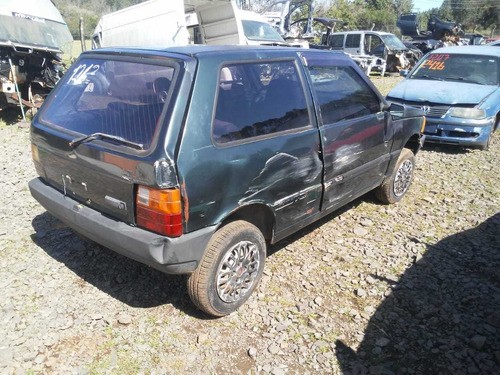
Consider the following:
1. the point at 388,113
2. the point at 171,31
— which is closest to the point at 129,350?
the point at 388,113

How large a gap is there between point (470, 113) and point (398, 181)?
8.48 ft

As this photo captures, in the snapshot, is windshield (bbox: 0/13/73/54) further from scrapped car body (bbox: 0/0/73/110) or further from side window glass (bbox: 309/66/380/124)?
side window glass (bbox: 309/66/380/124)

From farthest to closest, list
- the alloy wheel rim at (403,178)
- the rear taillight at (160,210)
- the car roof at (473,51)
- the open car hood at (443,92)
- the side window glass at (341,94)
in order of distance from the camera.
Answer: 1. the car roof at (473,51)
2. the open car hood at (443,92)
3. the alloy wheel rim at (403,178)
4. the side window glass at (341,94)
5. the rear taillight at (160,210)

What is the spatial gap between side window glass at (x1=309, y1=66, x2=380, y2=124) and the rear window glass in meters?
1.33

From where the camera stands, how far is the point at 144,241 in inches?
90.0

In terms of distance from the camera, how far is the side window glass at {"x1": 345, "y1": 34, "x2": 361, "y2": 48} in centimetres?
1681

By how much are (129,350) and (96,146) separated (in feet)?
4.25

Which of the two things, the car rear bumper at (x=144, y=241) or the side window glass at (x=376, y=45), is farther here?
the side window glass at (x=376, y=45)

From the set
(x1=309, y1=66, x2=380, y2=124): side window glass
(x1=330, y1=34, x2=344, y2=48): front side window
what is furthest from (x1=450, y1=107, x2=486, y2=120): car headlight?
(x1=330, y1=34, x2=344, y2=48): front side window

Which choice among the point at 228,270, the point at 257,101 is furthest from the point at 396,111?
the point at 228,270

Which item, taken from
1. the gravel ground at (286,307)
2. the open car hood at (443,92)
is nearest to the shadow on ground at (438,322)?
the gravel ground at (286,307)

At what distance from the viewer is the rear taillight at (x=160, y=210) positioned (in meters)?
2.20

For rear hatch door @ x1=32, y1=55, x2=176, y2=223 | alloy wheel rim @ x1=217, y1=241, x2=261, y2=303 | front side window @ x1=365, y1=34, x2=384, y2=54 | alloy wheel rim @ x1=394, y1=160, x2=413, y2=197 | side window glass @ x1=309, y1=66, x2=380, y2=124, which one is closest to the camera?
rear hatch door @ x1=32, y1=55, x2=176, y2=223

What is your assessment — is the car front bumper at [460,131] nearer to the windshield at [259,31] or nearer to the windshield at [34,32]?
the windshield at [259,31]
